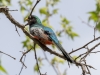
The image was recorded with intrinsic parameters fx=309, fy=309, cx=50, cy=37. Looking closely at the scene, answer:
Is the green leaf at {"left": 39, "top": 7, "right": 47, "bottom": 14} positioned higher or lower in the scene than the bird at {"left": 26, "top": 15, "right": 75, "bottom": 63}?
lower

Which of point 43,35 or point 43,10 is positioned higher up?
point 43,35

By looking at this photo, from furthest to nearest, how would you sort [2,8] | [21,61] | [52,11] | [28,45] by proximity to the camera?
[52,11], [28,45], [21,61], [2,8]

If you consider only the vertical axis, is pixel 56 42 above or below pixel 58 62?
above

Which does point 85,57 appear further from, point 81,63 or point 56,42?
point 56,42

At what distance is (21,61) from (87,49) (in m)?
0.84

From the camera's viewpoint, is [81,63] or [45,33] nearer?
[81,63]

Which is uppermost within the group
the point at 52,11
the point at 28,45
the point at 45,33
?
the point at 45,33

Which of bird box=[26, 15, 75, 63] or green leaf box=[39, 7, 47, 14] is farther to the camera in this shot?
green leaf box=[39, 7, 47, 14]

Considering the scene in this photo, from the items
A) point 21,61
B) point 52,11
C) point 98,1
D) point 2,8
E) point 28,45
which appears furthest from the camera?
point 52,11

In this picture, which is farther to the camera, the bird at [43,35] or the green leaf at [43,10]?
the green leaf at [43,10]

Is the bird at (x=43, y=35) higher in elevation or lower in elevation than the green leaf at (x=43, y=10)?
higher

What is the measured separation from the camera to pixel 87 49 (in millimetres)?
3902

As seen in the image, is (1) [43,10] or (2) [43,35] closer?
(2) [43,35]

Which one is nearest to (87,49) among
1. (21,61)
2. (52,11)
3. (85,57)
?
(85,57)
